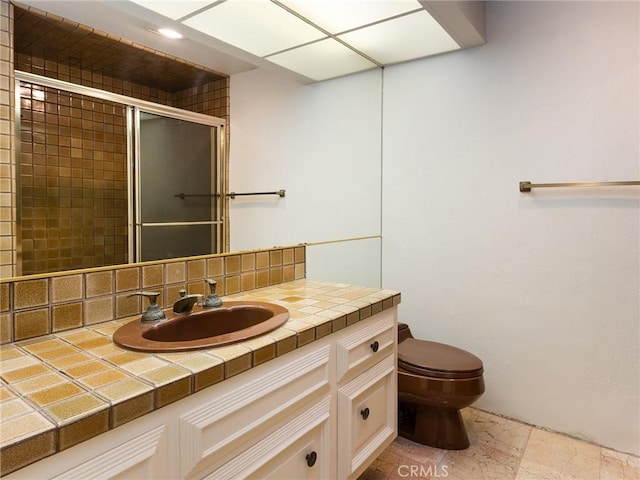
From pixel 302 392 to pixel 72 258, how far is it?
2.32 ft

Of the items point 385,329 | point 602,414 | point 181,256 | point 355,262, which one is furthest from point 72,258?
point 602,414

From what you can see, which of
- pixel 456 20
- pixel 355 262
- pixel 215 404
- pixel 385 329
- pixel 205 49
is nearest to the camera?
pixel 215 404

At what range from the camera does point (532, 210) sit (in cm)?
192

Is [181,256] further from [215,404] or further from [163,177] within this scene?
[215,404]

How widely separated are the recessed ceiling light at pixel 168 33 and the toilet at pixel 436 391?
1606 mm

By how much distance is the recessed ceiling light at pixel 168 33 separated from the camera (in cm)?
121

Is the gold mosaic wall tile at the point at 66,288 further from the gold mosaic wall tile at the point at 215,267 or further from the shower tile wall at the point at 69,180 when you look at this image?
the gold mosaic wall tile at the point at 215,267

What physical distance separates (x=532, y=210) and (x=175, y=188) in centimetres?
167

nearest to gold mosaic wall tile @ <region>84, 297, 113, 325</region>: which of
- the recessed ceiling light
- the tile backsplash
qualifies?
the tile backsplash

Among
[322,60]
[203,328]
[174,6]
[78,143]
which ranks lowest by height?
[203,328]

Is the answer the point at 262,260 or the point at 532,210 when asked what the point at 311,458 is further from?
the point at 532,210

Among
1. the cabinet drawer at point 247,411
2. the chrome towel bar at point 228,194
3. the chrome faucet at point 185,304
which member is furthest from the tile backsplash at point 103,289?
the cabinet drawer at point 247,411

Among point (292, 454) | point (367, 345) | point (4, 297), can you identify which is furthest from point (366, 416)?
point (4, 297)

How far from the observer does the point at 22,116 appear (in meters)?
0.85
